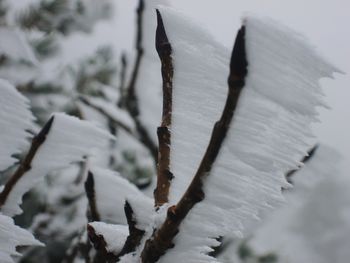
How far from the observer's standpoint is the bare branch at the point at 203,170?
0.87 ft

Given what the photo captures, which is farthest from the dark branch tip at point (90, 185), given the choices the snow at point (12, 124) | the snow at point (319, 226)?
the snow at point (319, 226)

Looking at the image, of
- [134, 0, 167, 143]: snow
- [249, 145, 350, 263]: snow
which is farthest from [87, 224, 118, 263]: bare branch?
[249, 145, 350, 263]: snow

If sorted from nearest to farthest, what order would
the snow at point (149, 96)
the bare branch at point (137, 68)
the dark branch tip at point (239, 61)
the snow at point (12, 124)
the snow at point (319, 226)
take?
the dark branch tip at point (239, 61) → the snow at point (12, 124) → the bare branch at point (137, 68) → the snow at point (149, 96) → the snow at point (319, 226)

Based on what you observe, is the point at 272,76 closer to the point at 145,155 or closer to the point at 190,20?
the point at 190,20

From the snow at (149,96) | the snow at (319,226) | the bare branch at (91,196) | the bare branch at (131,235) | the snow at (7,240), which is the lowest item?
the snow at (319,226)

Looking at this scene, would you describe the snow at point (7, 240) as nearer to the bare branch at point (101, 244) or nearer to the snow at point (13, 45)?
the bare branch at point (101, 244)

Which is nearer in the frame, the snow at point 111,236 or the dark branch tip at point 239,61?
the dark branch tip at point 239,61

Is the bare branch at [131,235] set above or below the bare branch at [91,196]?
above

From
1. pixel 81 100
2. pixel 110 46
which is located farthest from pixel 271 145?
pixel 110 46

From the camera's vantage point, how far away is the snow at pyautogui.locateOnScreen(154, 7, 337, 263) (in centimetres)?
28

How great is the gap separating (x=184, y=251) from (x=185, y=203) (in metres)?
0.07

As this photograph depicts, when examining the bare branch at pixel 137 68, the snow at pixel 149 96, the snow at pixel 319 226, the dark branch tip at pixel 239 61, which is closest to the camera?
the dark branch tip at pixel 239 61

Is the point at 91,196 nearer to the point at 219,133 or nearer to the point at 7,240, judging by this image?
the point at 7,240

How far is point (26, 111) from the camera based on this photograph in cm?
53
